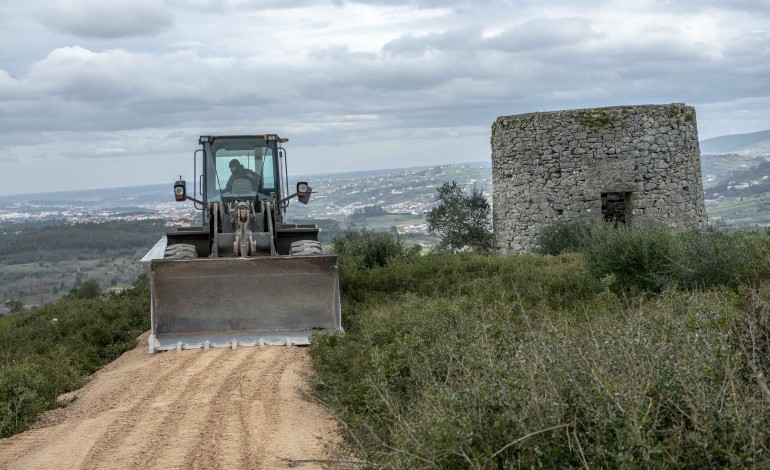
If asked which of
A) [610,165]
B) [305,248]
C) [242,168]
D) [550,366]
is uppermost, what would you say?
[242,168]

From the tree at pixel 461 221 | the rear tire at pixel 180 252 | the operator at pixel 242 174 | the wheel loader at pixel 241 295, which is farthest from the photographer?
the tree at pixel 461 221

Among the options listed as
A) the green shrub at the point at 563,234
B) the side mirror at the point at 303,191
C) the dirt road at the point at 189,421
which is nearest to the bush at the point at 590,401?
the dirt road at the point at 189,421

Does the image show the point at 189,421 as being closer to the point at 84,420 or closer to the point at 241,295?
the point at 84,420

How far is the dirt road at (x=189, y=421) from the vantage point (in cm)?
677

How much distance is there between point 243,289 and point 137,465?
555 centimetres

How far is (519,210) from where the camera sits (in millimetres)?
21453

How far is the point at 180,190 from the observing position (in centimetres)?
1370

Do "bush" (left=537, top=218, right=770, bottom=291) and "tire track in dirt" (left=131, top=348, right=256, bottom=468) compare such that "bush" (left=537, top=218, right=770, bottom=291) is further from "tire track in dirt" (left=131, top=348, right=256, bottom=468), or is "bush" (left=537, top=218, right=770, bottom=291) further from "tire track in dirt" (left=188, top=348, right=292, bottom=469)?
"tire track in dirt" (left=131, top=348, right=256, bottom=468)

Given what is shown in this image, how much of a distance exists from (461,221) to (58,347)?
46.7 feet

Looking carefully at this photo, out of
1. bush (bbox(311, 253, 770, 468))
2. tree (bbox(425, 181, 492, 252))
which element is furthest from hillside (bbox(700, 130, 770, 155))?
bush (bbox(311, 253, 770, 468))

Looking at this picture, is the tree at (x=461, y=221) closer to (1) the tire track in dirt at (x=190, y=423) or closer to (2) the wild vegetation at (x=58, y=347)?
(2) the wild vegetation at (x=58, y=347)

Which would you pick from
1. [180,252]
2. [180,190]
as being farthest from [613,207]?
[180,252]

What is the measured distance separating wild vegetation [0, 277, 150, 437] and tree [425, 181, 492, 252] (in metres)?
9.24

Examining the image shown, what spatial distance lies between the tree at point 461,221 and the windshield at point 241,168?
11.0 metres
